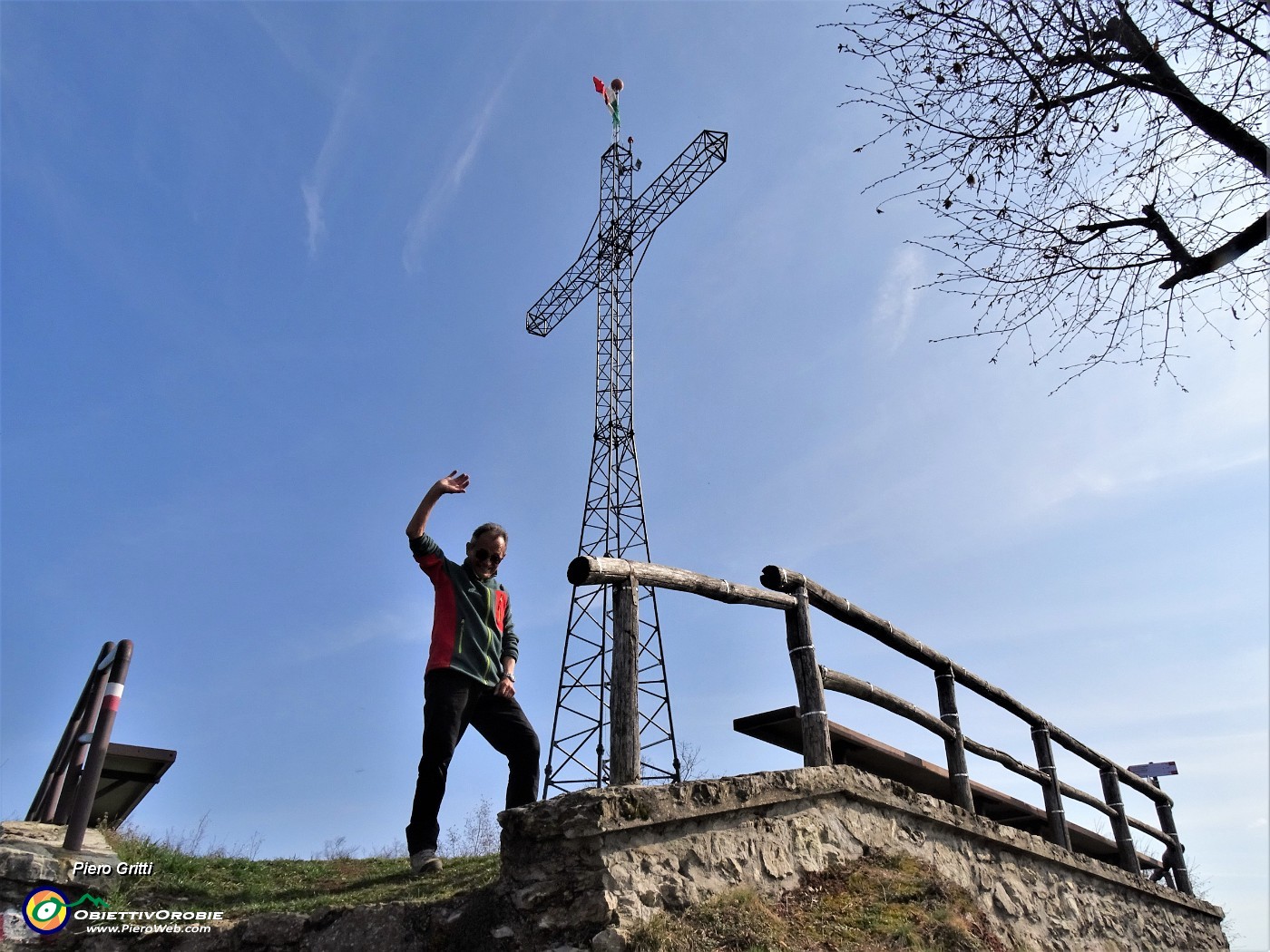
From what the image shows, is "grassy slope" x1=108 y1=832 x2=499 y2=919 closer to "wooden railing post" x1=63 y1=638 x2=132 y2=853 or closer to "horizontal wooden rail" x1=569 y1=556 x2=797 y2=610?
"wooden railing post" x1=63 y1=638 x2=132 y2=853

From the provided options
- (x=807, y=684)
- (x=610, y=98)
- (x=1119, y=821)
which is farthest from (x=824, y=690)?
(x=610, y=98)

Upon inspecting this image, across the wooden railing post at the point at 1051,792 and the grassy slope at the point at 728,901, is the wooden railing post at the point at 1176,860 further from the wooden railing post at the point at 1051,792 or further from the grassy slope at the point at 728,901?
the grassy slope at the point at 728,901

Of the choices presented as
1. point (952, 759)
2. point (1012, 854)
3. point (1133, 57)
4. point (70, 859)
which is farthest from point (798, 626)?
point (70, 859)

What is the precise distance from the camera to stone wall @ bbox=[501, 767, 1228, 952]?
3.06 m

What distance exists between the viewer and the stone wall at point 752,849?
10.1 ft

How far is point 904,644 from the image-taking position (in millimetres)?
5402

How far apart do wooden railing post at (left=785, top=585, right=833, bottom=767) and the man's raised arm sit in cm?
175

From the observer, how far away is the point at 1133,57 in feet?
12.3

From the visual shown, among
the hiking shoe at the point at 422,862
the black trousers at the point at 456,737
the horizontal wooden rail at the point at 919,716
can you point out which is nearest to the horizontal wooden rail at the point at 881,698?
the horizontal wooden rail at the point at 919,716

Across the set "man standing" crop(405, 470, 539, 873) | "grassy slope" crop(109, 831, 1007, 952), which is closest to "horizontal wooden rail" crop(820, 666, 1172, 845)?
"grassy slope" crop(109, 831, 1007, 952)

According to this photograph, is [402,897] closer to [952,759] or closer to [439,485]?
[439,485]

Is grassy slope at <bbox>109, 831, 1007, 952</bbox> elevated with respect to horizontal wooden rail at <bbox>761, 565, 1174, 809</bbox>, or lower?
lower

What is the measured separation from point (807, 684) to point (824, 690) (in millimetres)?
120

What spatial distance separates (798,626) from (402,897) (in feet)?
7.14
